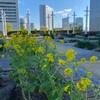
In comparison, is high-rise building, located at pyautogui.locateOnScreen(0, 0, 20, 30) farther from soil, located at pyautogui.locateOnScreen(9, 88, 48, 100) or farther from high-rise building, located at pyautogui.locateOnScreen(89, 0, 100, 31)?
soil, located at pyautogui.locateOnScreen(9, 88, 48, 100)

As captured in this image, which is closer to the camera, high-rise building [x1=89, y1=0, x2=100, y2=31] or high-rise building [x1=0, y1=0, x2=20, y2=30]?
high-rise building [x1=89, y1=0, x2=100, y2=31]

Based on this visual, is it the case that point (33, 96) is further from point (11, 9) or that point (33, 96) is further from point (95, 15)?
point (11, 9)

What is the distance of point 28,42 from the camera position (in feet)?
12.1

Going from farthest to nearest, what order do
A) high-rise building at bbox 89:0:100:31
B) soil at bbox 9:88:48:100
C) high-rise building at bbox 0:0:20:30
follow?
high-rise building at bbox 0:0:20:30, high-rise building at bbox 89:0:100:31, soil at bbox 9:88:48:100

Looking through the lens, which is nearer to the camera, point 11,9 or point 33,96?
point 33,96

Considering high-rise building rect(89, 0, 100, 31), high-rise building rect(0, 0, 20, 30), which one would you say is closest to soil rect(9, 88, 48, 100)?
high-rise building rect(89, 0, 100, 31)

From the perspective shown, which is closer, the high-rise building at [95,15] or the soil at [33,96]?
the soil at [33,96]

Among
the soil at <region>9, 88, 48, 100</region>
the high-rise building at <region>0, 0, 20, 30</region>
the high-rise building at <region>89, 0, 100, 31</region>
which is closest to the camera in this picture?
the soil at <region>9, 88, 48, 100</region>

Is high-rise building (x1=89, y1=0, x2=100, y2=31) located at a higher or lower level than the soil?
higher

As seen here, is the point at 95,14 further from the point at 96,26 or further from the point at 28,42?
the point at 28,42

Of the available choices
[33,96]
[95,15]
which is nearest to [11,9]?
[95,15]

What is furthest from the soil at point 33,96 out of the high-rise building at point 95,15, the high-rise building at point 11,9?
the high-rise building at point 11,9

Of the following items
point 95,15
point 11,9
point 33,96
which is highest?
point 11,9

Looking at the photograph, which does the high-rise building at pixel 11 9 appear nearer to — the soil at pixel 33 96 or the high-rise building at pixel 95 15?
the high-rise building at pixel 95 15
